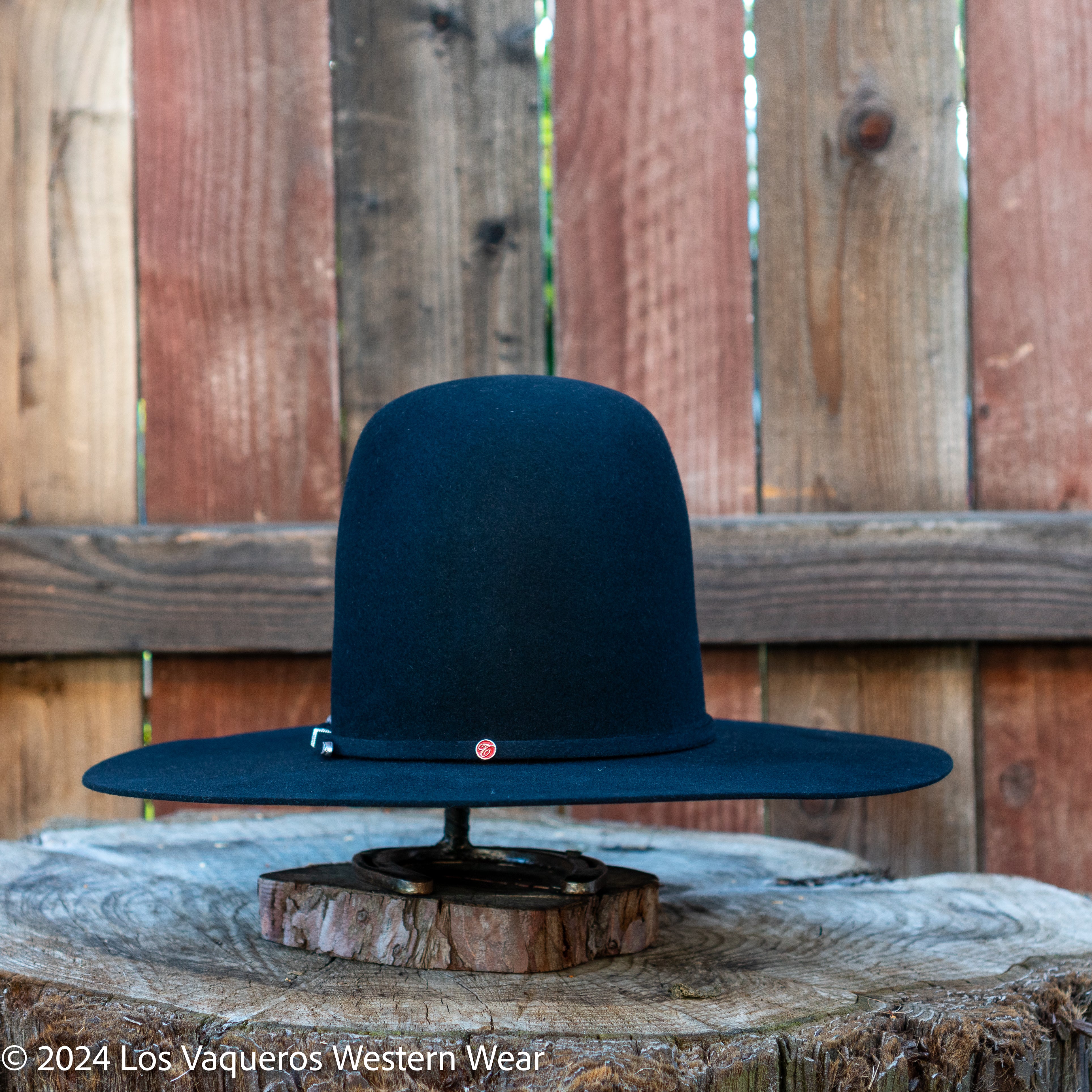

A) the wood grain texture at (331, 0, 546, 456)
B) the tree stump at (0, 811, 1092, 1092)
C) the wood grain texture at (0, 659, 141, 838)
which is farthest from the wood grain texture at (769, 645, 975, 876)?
the wood grain texture at (0, 659, 141, 838)

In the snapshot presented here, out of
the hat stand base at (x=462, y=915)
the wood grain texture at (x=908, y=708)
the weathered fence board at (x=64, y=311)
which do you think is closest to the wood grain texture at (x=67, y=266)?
the weathered fence board at (x=64, y=311)

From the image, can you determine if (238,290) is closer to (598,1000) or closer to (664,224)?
(664,224)

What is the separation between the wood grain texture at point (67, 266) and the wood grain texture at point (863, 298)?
113cm

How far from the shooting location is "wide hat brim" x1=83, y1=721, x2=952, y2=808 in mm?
1003

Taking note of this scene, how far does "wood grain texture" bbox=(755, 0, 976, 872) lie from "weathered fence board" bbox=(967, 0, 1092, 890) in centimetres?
4

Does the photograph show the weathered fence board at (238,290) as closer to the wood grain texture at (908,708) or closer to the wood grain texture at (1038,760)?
the wood grain texture at (908,708)

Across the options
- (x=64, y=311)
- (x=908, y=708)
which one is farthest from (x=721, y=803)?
(x=64, y=311)

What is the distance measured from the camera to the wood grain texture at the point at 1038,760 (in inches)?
80.8

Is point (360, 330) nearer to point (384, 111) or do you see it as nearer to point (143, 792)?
point (384, 111)

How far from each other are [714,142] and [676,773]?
53.8 inches

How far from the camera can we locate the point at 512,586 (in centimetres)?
114

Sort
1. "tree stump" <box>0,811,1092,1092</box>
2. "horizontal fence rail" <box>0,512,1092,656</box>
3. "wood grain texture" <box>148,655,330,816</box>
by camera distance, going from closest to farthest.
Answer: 1. "tree stump" <box>0,811,1092,1092</box>
2. "horizontal fence rail" <box>0,512,1092,656</box>
3. "wood grain texture" <box>148,655,330,816</box>

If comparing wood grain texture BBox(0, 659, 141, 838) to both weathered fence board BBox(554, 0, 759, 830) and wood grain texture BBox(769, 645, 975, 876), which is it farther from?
wood grain texture BBox(769, 645, 975, 876)

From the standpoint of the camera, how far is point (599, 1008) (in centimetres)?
104
